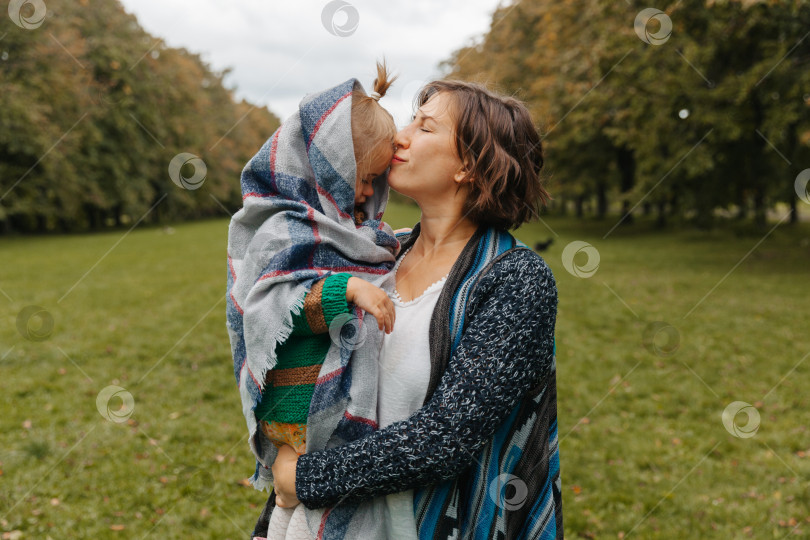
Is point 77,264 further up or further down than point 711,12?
further down

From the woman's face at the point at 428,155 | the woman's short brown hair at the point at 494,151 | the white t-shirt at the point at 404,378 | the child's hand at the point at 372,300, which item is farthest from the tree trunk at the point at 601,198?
the child's hand at the point at 372,300

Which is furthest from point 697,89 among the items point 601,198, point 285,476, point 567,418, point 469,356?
point 601,198

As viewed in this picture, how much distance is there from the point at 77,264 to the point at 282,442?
1555 cm

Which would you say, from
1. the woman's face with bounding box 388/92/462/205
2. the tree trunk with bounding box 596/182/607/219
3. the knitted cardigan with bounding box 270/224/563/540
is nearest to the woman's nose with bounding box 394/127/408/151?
the woman's face with bounding box 388/92/462/205

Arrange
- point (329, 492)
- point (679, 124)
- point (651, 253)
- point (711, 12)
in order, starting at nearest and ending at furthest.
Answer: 1. point (329, 492)
2. point (711, 12)
3. point (679, 124)
4. point (651, 253)

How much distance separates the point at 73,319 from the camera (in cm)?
896

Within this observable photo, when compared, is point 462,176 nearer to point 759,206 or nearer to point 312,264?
point 312,264

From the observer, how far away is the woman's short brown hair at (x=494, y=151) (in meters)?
1.61

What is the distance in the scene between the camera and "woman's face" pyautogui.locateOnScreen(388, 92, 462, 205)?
1621 millimetres

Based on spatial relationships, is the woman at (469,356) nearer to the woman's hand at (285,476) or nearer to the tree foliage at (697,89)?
the woman's hand at (285,476)

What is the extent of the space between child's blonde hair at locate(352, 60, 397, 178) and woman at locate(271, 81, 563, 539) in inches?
2.1

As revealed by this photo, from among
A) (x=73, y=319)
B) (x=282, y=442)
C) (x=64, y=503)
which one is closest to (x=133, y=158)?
(x=73, y=319)

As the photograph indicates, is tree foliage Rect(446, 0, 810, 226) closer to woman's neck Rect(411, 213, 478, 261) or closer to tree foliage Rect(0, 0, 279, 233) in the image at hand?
woman's neck Rect(411, 213, 478, 261)

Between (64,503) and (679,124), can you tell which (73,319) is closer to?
(64,503)
